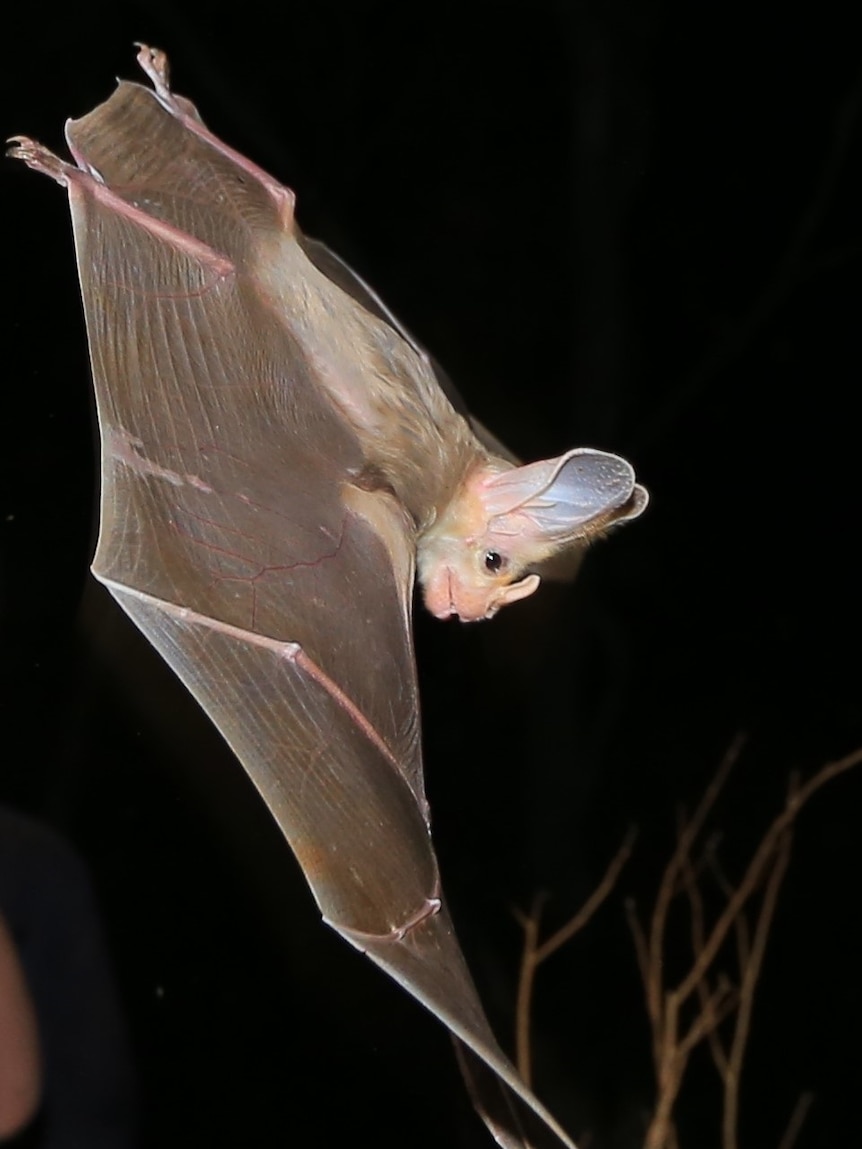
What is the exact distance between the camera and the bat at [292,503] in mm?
1111

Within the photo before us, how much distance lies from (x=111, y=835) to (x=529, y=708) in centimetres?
134

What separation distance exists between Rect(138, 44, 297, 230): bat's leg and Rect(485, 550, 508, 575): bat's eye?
0.46 metres

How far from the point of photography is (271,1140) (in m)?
1.49

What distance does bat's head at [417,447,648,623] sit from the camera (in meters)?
1.34

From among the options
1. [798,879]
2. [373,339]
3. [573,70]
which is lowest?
[798,879]

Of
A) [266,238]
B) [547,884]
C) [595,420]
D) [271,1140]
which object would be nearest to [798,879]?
[547,884]

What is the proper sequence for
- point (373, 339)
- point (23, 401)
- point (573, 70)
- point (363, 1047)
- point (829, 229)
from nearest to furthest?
point (23, 401) → point (373, 339) → point (363, 1047) → point (573, 70) → point (829, 229)

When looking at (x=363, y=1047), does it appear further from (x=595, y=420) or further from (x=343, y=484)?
(x=595, y=420)

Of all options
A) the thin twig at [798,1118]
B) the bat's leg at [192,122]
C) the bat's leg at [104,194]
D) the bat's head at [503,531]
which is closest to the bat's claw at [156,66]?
the bat's leg at [192,122]

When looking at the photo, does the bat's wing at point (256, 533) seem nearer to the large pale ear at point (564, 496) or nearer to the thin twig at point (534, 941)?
the large pale ear at point (564, 496)

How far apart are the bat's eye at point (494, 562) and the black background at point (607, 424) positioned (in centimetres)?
39

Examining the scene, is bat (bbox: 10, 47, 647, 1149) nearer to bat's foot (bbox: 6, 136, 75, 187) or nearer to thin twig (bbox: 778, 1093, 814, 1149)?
bat's foot (bbox: 6, 136, 75, 187)

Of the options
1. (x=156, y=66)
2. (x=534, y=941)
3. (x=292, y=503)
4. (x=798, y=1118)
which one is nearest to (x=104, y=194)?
(x=156, y=66)

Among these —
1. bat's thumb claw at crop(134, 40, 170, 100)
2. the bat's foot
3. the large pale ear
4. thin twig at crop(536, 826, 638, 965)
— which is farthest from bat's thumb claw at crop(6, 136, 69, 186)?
thin twig at crop(536, 826, 638, 965)
